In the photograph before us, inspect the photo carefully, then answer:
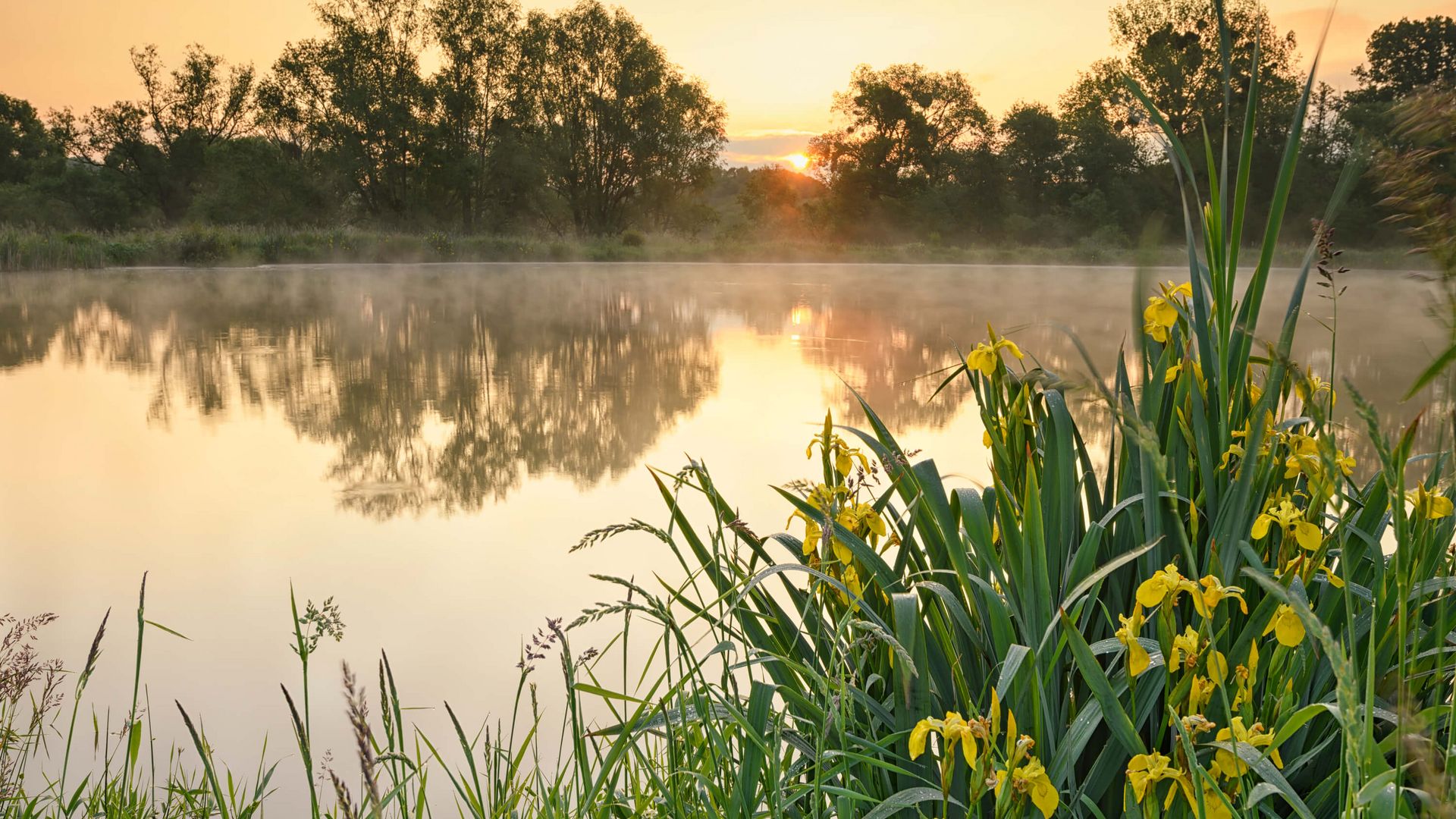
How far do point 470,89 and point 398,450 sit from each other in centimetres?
2685

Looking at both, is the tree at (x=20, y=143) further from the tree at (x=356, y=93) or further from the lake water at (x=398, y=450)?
the lake water at (x=398, y=450)

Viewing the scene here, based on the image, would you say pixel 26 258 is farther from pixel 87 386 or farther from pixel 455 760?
pixel 455 760

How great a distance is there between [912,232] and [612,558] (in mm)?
28041

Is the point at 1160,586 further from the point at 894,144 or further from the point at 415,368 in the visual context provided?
the point at 894,144

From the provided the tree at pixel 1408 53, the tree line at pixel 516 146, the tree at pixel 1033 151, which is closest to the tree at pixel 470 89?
the tree line at pixel 516 146

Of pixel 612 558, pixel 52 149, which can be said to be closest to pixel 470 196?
pixel 52 149

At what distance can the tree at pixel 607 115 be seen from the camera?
1133 inches

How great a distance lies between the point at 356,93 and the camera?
26516 millimetres

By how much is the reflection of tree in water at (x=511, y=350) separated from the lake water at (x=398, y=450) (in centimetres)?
3

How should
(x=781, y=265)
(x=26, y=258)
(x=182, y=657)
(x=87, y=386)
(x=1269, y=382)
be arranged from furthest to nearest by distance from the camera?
(x=781, y=265), (x=26, y=258), (x=87, y=386), (x=182, y=657), (x=1269, y=382)

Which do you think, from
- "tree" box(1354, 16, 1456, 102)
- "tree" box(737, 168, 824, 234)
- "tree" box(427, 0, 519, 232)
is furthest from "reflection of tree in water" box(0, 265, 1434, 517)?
"tree" box(737, 168, 824, 234)

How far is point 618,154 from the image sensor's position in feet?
102

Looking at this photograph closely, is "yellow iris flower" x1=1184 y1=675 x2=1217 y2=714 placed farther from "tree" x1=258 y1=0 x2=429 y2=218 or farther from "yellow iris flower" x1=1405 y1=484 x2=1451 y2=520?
"tree" x1=258 y1=0 x2=429 y2=218

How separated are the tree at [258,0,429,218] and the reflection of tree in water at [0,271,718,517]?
57.2 ft
